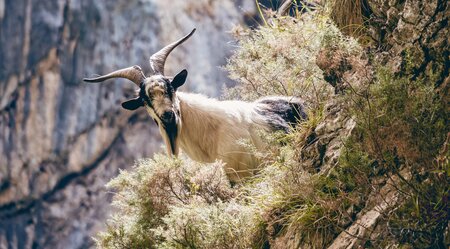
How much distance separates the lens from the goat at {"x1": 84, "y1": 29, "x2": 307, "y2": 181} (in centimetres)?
684

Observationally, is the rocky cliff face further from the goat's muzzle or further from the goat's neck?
the goat's muzzle

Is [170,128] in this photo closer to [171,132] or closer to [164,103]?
[171,132]

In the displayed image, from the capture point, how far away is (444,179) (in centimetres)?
391

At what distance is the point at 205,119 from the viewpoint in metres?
7.14

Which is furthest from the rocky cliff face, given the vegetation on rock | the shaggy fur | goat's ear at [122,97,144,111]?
the vegetation on rock

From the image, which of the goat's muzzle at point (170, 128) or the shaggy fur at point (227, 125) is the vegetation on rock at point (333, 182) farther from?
the goat's muzzle at point (170, 128)

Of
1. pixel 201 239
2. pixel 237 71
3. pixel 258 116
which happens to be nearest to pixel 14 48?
pixel 237 71

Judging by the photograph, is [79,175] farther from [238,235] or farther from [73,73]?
[238,235]

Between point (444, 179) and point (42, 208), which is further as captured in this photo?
point (42, 208)

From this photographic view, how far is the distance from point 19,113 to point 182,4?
4424 mm

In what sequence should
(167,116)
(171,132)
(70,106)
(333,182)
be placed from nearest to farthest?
(333,182)
(167,116)
(171,132)
(70,106)

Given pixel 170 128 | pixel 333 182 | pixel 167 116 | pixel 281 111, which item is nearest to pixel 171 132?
pixel 170 128

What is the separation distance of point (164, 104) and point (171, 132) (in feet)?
0.95

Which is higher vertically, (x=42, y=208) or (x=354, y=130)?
(x=354, y=130)
